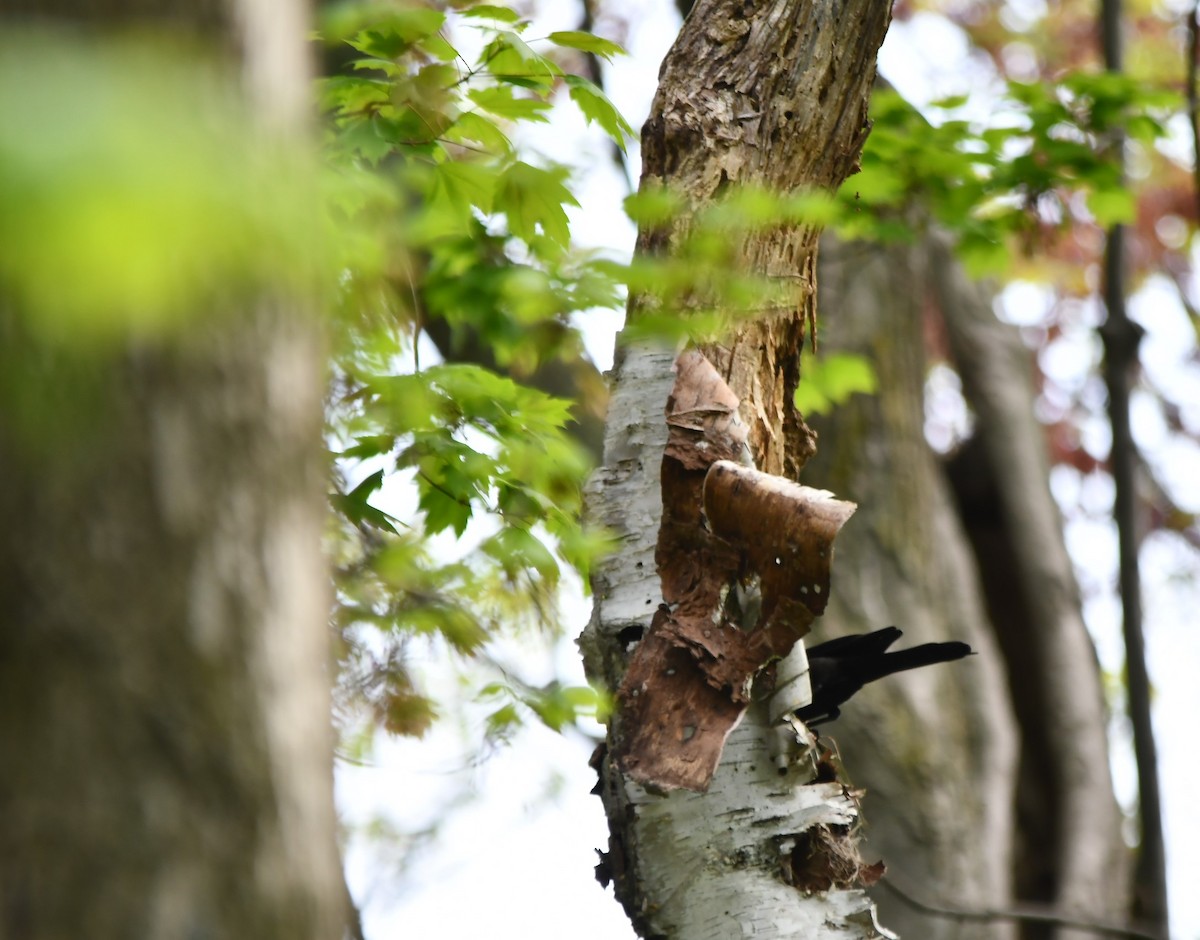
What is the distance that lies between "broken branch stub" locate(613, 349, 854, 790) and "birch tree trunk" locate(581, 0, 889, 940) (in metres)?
0.02

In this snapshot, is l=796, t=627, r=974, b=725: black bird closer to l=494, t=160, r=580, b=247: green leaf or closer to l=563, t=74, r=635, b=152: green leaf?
l=494, t=160, r=580, b=247: green leaf

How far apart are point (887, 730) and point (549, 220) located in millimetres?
3270

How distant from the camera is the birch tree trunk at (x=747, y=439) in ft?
5.36

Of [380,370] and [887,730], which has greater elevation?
[380,370]

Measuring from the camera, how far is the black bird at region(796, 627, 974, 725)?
190cm

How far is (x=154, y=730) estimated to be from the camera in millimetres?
670

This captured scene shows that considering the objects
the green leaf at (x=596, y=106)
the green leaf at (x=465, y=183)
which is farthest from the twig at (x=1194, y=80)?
the green leaf at (x=465, y=183)

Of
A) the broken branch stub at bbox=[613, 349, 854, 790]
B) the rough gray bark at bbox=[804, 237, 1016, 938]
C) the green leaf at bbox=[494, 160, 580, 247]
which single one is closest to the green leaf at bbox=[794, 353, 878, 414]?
the rough gray bark at bbox=[804, 237, 1016, 938]

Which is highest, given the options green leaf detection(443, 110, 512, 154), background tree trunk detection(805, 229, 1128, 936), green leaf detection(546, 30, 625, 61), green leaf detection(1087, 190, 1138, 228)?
green leaf detection(1087, 190, 1138, 228)

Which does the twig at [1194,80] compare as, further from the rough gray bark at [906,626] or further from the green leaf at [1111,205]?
the rough gray bark at [906,626]

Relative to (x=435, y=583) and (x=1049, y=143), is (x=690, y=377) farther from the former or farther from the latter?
(x=1049, y=143)

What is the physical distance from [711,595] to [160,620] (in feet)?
3.61

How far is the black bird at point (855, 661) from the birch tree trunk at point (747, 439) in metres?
0.21

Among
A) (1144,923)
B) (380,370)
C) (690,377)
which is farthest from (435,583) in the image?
(1144,923)
